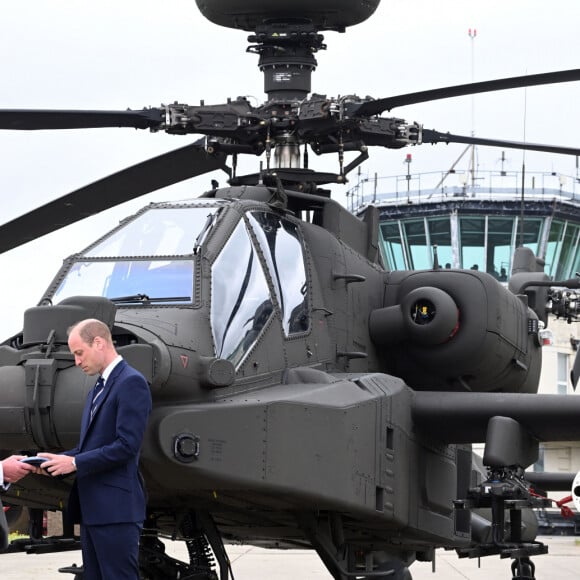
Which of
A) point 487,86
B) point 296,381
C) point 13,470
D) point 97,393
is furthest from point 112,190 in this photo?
point 13,470

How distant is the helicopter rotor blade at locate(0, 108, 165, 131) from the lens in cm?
947

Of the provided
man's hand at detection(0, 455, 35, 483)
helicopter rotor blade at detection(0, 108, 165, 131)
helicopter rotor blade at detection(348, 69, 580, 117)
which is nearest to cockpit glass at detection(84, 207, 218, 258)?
helicopter rotor blade at detection(0, 108, 165, 131)

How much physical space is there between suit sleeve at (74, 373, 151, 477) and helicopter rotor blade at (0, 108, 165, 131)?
3.47 meters

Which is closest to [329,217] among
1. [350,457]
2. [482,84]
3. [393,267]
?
[482,84]

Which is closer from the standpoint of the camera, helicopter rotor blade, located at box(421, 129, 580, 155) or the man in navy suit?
the man in navy suit

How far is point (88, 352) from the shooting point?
653cm

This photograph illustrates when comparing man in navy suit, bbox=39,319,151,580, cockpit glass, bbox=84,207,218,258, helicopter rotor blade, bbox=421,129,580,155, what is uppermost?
helicopter rotor blade, bbox=421,129,580,155

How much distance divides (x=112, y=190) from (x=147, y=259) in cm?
215

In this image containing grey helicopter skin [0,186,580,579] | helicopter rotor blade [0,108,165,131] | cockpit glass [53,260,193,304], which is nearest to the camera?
grey helicopter skin [0,186,580,579]

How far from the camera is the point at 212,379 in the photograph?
25.1ft

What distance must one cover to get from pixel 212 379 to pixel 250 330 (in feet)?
2.55

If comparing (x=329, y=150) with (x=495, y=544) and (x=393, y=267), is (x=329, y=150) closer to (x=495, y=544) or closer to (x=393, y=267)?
(x=495, y=544)

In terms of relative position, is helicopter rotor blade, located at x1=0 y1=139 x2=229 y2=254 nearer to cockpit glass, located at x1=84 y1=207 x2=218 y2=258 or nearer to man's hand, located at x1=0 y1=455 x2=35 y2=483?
cockpit glass, located at x1=84 y1=207 x2=218 y2=258

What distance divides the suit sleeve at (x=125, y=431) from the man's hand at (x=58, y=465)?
4 cm
